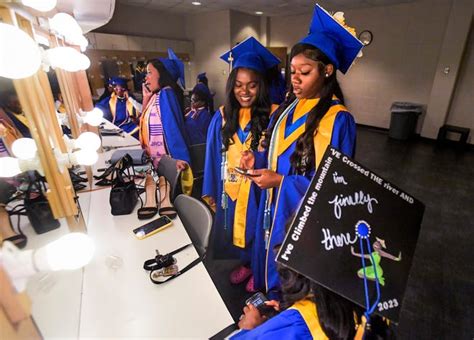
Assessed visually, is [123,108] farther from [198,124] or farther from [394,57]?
[394,57]

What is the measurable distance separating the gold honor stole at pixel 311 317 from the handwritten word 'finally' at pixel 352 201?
294mm

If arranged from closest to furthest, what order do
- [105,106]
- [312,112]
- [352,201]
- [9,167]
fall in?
[9,167] → [352,201] → [312,112] → [105,106]

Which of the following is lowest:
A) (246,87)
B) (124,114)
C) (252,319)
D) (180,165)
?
(252,319)

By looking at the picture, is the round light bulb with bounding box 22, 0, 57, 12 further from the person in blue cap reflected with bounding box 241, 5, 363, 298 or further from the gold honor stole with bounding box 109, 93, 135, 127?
the gold honor stole with bounding box 109, 93, 135, 127

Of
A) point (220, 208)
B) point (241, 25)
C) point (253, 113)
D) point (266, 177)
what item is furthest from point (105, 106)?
point (241, 25)

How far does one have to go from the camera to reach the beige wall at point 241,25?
249 inches

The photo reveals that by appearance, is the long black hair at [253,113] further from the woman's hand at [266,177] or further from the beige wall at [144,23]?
the beige wall at [144,23]

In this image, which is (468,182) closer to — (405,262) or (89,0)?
(405,262)

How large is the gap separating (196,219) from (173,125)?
1124 millimetres

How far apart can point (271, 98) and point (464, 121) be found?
5.48 m

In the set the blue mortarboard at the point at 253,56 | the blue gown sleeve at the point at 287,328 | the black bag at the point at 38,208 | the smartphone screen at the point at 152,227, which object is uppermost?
the blue mortarboard at the point at 253,56

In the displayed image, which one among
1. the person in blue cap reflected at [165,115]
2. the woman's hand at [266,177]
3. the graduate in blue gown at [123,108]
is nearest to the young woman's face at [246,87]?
the woman's hand at [266,177]

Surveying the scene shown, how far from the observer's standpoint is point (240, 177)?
1682 millimetres

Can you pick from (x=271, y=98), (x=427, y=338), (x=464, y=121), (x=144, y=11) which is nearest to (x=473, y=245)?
(x=427, y=338)
